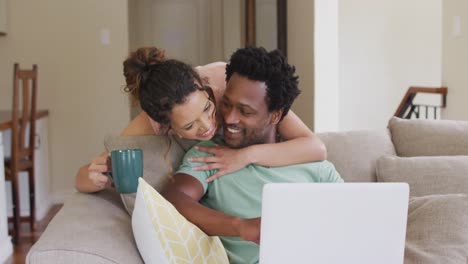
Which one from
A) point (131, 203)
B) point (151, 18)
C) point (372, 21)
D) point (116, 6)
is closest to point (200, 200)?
point (131, 203)

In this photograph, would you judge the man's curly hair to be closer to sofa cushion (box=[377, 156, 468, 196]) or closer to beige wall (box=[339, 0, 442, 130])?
sofa cushion (box=[377, 156, 468, 196])

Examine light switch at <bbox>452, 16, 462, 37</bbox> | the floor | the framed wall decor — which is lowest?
the floor

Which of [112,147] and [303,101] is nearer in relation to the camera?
[112,147]

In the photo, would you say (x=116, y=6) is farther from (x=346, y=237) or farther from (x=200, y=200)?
(x=346, y=237)

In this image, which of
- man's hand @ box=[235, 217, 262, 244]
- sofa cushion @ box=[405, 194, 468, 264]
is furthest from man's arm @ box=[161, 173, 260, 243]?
sofa cushion @ box=[405, 194, 468, 264]

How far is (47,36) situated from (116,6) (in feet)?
1.96

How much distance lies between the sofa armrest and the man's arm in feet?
0.50

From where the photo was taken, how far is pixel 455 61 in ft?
10.5

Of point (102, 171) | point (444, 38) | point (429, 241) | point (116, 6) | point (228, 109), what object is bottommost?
point (429, 241)

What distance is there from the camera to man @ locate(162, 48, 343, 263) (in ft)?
5.49

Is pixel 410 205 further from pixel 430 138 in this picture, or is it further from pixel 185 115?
pixel 185 115

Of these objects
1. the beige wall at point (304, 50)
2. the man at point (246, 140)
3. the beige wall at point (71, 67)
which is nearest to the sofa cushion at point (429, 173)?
the man at point (246, 140)

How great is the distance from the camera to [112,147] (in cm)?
186

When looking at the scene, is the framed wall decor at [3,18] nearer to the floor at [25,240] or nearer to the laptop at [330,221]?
the floor at [25,240]
